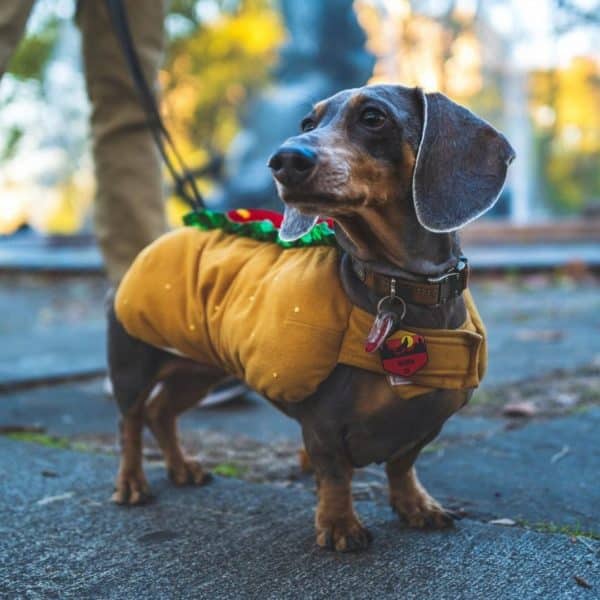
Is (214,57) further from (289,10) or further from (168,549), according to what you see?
(168,549)

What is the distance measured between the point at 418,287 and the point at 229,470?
0.97 meters

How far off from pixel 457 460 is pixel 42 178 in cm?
2886

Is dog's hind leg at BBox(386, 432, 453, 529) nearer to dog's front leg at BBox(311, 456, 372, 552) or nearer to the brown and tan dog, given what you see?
the brown and tan dog

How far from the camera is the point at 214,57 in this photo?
71.1 feet

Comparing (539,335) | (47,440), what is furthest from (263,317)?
(539,335)

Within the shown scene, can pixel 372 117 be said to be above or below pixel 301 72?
below

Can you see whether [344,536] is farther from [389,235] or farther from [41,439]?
[41,439]

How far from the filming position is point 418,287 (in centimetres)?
192

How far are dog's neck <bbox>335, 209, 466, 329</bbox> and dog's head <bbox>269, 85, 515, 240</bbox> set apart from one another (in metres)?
0.05

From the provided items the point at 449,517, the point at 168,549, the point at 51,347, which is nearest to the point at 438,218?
the point at 449,517

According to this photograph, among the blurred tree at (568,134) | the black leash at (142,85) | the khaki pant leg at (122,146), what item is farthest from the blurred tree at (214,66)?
the black leash at (142,85)

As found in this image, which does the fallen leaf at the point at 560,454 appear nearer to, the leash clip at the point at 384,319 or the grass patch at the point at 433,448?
the grass patch at the point at 433,448

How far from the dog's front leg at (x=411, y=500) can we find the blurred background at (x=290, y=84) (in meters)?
7.20

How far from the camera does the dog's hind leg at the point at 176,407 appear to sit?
250 cm
